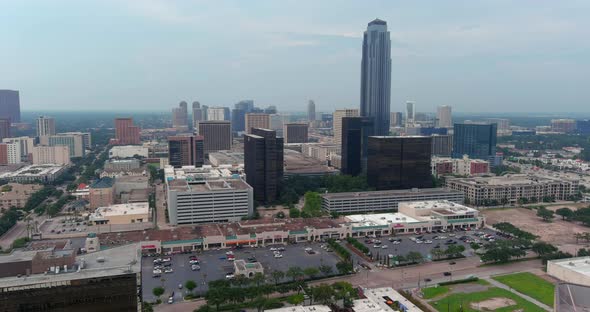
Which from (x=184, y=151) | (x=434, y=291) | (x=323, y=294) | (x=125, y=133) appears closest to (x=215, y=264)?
(x=323, y=294)

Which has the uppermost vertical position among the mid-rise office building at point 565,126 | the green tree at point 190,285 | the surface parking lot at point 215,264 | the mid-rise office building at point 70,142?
the mid-rise office building at point 565,126

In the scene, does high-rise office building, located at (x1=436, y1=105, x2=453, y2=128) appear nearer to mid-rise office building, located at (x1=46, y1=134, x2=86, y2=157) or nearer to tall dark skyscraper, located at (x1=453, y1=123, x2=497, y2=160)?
tall dark skyscraper, located at (x1=453, y1=123, x2=497, y2=160)

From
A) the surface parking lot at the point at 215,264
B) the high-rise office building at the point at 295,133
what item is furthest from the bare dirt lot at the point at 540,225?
the high-rise office building at the point at 295,133

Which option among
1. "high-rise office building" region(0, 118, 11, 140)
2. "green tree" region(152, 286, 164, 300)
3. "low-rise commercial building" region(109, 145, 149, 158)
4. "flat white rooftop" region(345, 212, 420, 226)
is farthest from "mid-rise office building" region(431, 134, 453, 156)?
"high-rise office building" region(0, 118, 11, 140)

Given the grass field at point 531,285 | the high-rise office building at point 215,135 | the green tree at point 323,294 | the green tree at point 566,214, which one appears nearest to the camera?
the green tree at point 323,294

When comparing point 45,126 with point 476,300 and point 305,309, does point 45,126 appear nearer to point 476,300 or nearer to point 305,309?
point 305,309

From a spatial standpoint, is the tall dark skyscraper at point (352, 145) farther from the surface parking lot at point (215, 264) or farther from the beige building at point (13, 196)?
the beige building at point (13, 196)
